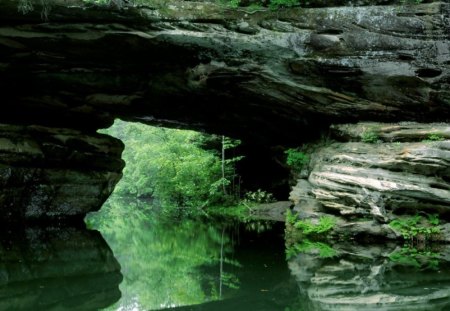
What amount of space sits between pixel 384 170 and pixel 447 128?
195 centimetres

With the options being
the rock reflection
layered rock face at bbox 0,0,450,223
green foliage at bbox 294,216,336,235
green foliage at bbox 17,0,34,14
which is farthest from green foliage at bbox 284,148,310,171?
green foliage at bbox 17,0,34,14

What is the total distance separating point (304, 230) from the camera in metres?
12.0

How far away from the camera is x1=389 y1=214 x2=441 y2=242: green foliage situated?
1080cm

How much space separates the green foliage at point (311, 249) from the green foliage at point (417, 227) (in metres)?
1.81

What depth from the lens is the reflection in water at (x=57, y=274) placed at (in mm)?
6082

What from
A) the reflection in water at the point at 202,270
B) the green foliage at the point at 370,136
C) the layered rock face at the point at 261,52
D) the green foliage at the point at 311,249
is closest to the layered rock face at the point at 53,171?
the layered rock face at the point at 261,52

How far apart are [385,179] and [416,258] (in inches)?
112

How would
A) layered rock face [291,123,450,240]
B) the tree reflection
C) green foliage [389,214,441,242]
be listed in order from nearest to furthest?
1. the tree reflection
2. green foliage [389,214,441,242]
3. layered rock face [291,123,450,240]

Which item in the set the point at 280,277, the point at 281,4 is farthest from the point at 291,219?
the point at 281,4

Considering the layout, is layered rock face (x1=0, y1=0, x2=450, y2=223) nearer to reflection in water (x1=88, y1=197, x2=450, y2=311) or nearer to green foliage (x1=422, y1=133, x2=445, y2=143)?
green foliage (x1=422, y1=133, x2=445, y2=143)

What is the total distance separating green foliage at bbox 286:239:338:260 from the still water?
0.11m

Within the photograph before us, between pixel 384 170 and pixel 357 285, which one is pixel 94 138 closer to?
pixel 384 170

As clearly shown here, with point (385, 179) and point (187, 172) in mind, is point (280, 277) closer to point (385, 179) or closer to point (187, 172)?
point (385, 179)

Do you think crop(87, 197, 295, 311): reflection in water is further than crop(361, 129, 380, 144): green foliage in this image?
No
